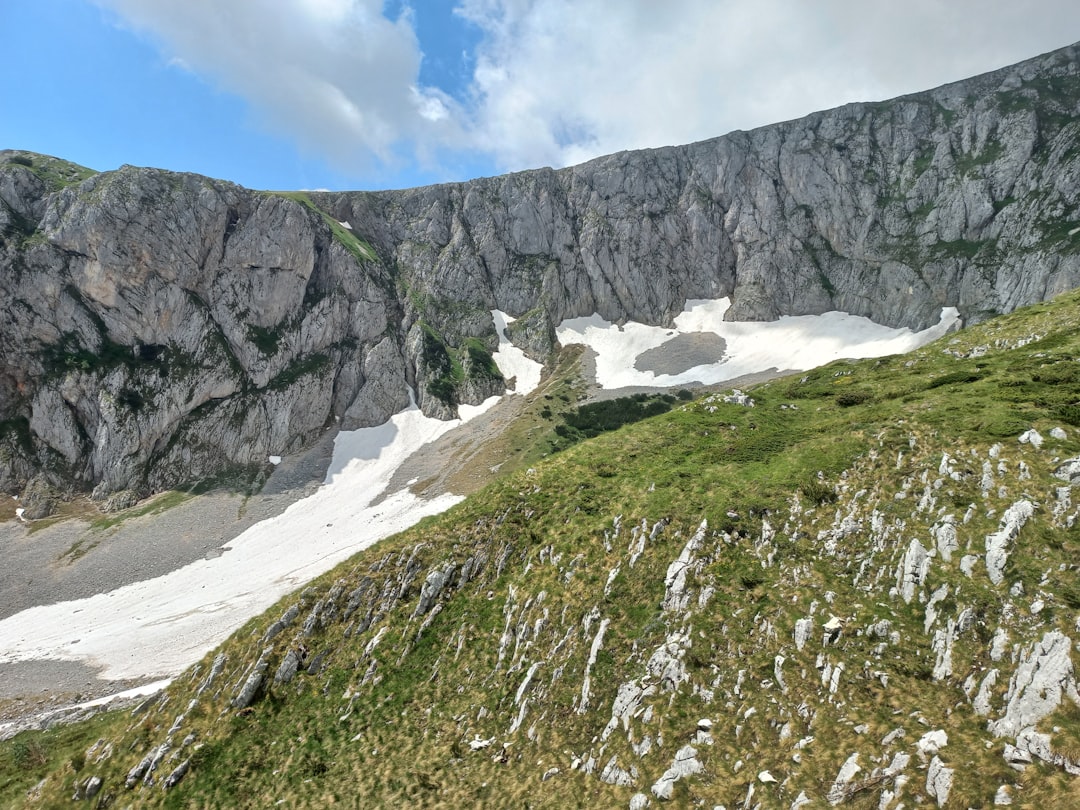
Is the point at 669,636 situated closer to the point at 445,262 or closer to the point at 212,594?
the point at 212,594

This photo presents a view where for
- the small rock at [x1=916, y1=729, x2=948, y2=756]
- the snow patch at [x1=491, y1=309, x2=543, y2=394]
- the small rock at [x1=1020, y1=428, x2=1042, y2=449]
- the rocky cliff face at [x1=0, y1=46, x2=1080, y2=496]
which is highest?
the rocky cliff face at [x1=0, y1=46, x2=1080, y2=496]

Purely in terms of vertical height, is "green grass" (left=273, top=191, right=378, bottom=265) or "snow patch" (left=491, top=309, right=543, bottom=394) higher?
"green grass" (left=273, top=191, right=378, bottom=265)

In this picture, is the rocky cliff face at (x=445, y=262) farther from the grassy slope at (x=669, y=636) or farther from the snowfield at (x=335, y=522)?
the grassy slope at (x=669, y=636)

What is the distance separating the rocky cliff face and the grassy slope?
88868 mm

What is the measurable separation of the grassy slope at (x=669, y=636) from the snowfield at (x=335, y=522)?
79.7ft

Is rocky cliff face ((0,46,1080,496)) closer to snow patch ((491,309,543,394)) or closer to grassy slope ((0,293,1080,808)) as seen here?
snow patch ((491,309,543,394))

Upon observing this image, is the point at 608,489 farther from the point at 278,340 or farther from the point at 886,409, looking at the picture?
the point at 278,340

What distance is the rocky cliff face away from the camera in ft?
332

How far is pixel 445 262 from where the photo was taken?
146 meters

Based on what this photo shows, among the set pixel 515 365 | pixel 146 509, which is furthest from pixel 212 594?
pixel 515 365

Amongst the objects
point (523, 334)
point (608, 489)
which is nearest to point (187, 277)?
point (523, 334)

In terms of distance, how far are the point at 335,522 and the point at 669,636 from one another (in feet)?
235

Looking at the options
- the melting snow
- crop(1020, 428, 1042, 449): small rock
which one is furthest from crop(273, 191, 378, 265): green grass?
crop(1020, 428, 1042, 449): small rock

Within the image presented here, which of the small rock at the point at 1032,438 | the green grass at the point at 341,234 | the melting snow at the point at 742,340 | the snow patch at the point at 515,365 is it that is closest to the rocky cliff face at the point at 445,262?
the green grass at the point at 341,234
